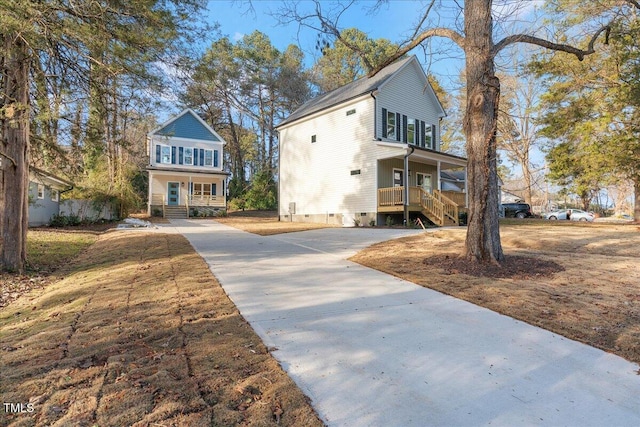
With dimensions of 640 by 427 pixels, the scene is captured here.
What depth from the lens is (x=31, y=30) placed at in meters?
4.77

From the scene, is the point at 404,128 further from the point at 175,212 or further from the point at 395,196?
the point at 175,212

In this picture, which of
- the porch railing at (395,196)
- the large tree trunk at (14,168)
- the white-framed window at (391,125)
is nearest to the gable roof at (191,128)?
the white-framed window at (391,125)

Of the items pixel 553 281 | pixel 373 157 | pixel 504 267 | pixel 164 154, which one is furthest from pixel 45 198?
pixel 553 281

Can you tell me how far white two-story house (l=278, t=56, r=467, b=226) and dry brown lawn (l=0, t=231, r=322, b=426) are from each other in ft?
41.7

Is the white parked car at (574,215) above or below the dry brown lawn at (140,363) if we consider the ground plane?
above

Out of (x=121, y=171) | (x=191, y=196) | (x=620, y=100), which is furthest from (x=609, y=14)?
(x=191, y=196)

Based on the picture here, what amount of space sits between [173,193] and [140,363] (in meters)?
26.2

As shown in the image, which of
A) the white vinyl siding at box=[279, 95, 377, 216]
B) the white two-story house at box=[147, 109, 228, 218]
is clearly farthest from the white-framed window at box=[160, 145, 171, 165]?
the white vinyl siding at box=[279, 95, 377, 216]

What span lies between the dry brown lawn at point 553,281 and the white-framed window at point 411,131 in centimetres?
1082

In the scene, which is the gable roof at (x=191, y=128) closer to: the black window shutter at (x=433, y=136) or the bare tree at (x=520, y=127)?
the black window shutter at (x=433, y=136)

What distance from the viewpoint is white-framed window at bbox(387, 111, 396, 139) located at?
1772 cm

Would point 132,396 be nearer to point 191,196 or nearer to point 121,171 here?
point 121,171

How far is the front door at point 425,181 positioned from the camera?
19.4m

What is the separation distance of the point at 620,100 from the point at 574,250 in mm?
10924
